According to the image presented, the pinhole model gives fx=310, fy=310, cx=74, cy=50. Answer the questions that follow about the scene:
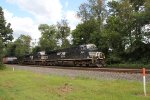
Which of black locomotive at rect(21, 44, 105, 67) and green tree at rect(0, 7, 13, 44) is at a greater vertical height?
green tree at rect(0, 7, 13, 44)

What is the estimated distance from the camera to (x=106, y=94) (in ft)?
42.8

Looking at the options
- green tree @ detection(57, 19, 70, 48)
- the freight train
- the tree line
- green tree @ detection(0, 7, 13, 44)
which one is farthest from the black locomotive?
green tree @ detection(57, 19, 70, 48)

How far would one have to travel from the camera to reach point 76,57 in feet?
146

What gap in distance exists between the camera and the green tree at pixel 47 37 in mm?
94944

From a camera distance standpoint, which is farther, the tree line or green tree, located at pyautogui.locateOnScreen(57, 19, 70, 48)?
green tree, located at pyautogui.locateOnScreen(57, 19, 70, 48)

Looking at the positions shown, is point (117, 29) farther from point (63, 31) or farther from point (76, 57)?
point (63, 31)

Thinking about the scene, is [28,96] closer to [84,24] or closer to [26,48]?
[84,24]

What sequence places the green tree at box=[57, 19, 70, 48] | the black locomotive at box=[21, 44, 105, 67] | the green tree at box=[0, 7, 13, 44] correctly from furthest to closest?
1. the green tree at box=[57, 19, 70, 48]
2. the green tree at box=[0, 7, 13, 44]
3. the black locomotive at box=[21, 44, 105, 67]

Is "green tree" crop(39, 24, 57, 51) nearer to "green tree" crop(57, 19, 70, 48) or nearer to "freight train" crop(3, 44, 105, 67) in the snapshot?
"green tree" crop(57, 19, 70, 48)

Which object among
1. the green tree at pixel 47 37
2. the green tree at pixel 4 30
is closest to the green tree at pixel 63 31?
the green tree at pixel 47 37

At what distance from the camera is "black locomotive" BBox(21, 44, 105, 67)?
41606mm

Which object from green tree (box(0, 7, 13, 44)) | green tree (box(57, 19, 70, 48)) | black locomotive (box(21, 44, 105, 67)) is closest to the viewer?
black locomotive (box(21, 44, 105, 67))

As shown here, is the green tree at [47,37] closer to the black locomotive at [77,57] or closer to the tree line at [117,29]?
the tree line at [117,29]

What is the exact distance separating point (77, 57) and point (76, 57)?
343 millimetres
